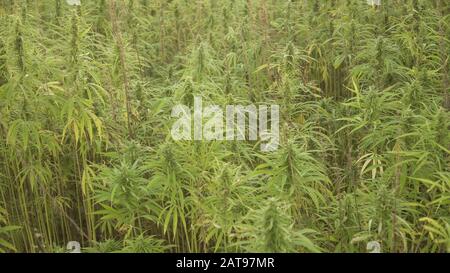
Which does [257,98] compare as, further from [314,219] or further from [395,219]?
[395,219]

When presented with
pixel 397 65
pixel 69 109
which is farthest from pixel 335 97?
pixel 69 109

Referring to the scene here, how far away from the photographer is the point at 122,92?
3.25 m

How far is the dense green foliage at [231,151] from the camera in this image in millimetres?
2518

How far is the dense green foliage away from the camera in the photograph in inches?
99.1

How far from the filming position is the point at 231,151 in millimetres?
2836

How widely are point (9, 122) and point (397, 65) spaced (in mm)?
2419

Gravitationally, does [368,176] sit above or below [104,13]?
below

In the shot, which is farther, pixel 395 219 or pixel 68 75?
pixel 68 75

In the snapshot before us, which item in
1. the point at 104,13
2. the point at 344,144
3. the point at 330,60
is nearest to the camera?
the point at 344,144

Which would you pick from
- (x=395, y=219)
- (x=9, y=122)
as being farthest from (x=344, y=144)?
(x=9, y=122)

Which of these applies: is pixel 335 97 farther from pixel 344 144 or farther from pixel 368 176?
pixel 368 176
